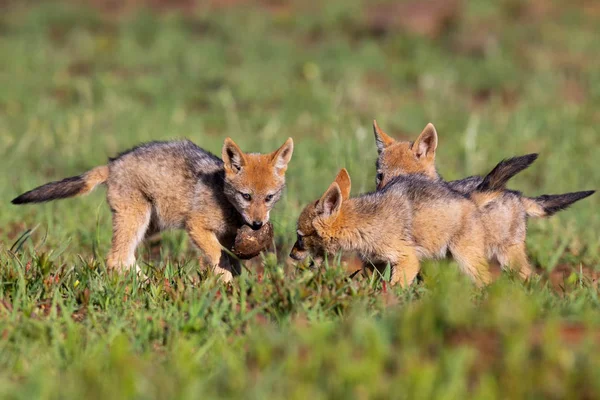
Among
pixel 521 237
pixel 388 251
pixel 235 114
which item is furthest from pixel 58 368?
pixel 235 114

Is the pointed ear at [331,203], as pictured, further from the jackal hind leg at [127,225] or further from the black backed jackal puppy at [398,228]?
the jackal hind leg at [127,225]

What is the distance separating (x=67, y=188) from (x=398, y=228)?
274cm

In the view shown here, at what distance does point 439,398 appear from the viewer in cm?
335

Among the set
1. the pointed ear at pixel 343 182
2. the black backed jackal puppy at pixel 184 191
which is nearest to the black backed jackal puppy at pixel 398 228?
the pointed ear at pixel 343 182

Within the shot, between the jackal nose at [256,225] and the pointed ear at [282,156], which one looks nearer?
the jackal nose at [256,225]

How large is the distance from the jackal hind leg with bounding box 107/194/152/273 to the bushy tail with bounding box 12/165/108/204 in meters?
0.22

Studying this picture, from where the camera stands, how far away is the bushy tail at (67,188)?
664 centimetres

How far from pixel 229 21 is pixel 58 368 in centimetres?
1402

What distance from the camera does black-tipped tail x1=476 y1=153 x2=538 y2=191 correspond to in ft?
20.6

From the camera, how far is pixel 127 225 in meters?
6.94

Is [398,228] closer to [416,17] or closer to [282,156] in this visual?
[282,156]

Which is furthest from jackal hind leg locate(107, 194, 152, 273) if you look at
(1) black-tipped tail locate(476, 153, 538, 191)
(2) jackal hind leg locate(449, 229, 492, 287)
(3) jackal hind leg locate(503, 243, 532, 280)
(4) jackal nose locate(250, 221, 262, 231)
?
(3) jackal hind leg locate(503, 243, 532, 280)

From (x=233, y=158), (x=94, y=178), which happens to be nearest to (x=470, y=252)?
(x=233, y=158)

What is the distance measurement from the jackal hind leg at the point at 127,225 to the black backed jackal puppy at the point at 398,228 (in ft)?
4.59
